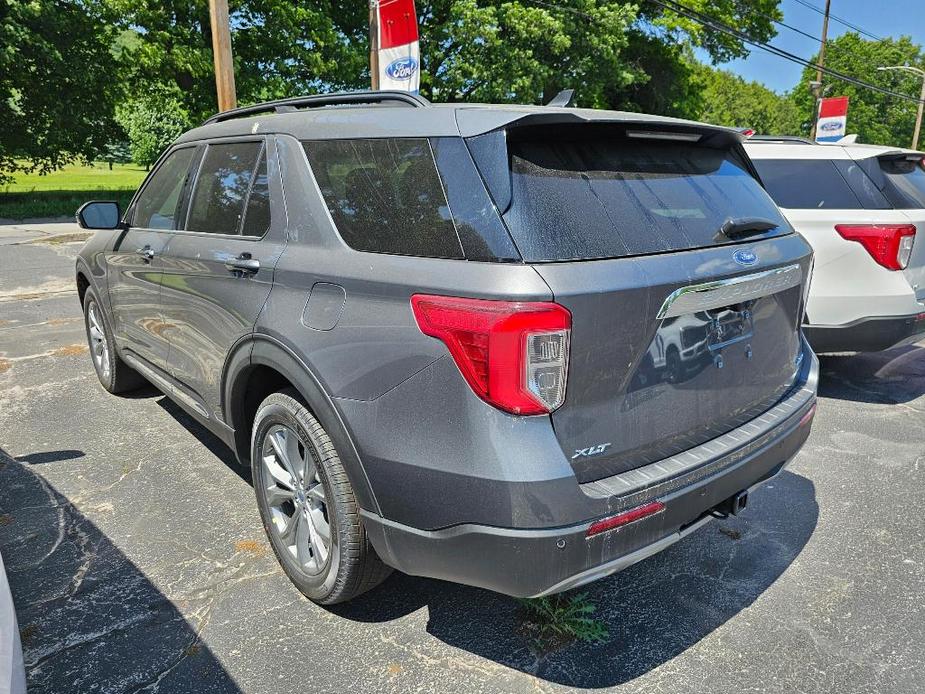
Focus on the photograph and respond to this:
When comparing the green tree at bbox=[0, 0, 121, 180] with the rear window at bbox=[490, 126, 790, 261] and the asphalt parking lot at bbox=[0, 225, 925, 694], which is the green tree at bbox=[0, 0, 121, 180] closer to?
the asphalt parking lot at bbox=[0, 225, 925, 694]

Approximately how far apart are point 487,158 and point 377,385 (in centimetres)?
76

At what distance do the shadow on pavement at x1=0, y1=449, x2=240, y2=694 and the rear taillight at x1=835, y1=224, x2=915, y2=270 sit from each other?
4783mm

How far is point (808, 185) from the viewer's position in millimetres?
5273

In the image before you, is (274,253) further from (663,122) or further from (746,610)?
(746,610)

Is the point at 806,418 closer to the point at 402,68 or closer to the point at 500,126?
the point at 500,126

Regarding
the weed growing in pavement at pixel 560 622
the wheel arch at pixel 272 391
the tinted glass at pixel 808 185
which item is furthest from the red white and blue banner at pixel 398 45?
the weed growing in pavement at pixel 560 622

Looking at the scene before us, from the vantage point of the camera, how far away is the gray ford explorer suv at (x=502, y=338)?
6.17ft

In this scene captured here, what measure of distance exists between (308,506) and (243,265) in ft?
3.29

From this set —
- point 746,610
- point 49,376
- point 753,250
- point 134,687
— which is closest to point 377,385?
point 134,687

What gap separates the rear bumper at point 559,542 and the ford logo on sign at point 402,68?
25.4 feet

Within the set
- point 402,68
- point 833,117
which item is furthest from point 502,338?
point 833,117

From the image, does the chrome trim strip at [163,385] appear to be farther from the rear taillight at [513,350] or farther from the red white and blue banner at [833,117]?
the red white and blue banner at [833,117]

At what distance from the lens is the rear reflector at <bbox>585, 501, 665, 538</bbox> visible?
1.91 m

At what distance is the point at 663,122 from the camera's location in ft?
7.83
